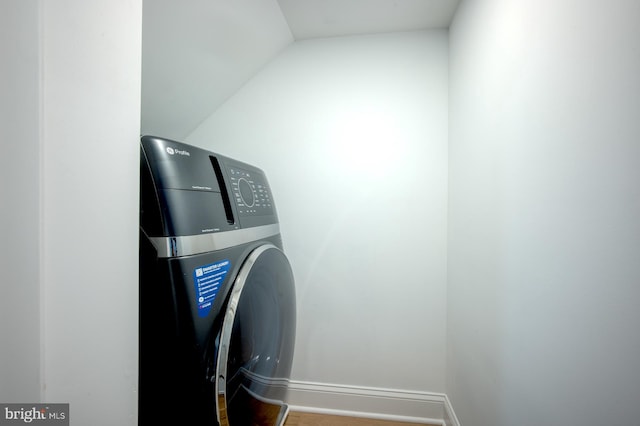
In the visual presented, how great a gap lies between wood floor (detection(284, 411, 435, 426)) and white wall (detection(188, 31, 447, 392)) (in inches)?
6.8

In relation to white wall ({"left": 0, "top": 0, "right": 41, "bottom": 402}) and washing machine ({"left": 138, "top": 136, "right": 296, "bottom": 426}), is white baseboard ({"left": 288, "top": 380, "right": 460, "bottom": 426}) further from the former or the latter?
white wall ({"left": 0, "top": 0, "right": 41, "bottom": 402})

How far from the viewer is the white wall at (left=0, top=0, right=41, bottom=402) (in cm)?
32

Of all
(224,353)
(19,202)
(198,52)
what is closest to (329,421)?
(224,353)

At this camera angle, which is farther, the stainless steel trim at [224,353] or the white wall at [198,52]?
the white wall at [198,52]

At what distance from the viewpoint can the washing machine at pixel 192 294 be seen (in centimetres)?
60

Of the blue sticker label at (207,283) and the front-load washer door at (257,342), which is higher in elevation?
the blue sticker label at (207,283)

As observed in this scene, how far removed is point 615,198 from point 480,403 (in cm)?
88

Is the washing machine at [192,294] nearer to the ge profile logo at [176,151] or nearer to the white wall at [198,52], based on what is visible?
the ge profile logo at [176,151]

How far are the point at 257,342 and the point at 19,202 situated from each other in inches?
27.5

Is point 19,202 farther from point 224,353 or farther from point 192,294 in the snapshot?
point 224,353

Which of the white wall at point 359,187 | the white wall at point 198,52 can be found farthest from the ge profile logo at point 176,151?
the white wall at point 359,187

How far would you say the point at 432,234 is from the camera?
1.40 metres

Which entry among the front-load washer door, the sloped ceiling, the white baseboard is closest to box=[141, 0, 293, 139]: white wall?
the sloped ceiling

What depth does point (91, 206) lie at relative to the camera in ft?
1.37
